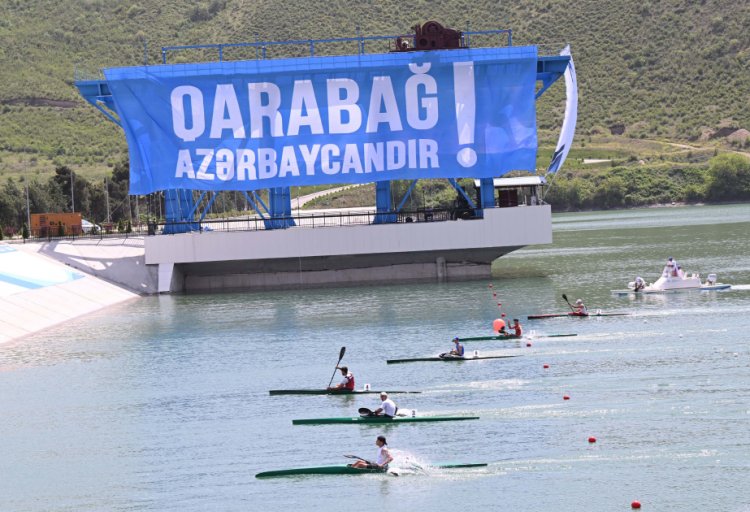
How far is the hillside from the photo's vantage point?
557 ft

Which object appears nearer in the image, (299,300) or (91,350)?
(91,350)

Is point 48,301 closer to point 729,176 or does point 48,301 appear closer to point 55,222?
point 55,222

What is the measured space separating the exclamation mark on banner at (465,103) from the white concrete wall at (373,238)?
3068mm

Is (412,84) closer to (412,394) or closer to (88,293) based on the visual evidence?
(88,293)

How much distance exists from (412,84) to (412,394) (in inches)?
1368

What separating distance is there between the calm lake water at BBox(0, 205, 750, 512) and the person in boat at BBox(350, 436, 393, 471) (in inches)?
10.2

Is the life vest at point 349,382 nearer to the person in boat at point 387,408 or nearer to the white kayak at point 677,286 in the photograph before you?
the person in boat at point 387,408

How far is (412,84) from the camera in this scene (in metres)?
69.6

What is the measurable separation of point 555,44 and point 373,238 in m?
101

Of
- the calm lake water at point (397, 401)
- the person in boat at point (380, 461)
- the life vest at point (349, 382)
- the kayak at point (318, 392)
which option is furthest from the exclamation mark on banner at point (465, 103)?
the person in boat at point (380, 461)

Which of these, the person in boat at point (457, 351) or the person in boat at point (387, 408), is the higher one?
the person in boat at point (457, 351)

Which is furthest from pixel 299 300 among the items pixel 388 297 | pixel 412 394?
pixel 412 394

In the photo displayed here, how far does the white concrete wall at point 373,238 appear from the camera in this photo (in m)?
68.9

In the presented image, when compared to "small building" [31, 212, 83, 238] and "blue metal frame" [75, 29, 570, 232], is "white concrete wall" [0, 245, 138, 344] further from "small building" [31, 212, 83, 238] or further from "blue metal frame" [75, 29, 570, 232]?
"small building" [31, 212, 83, 238]
